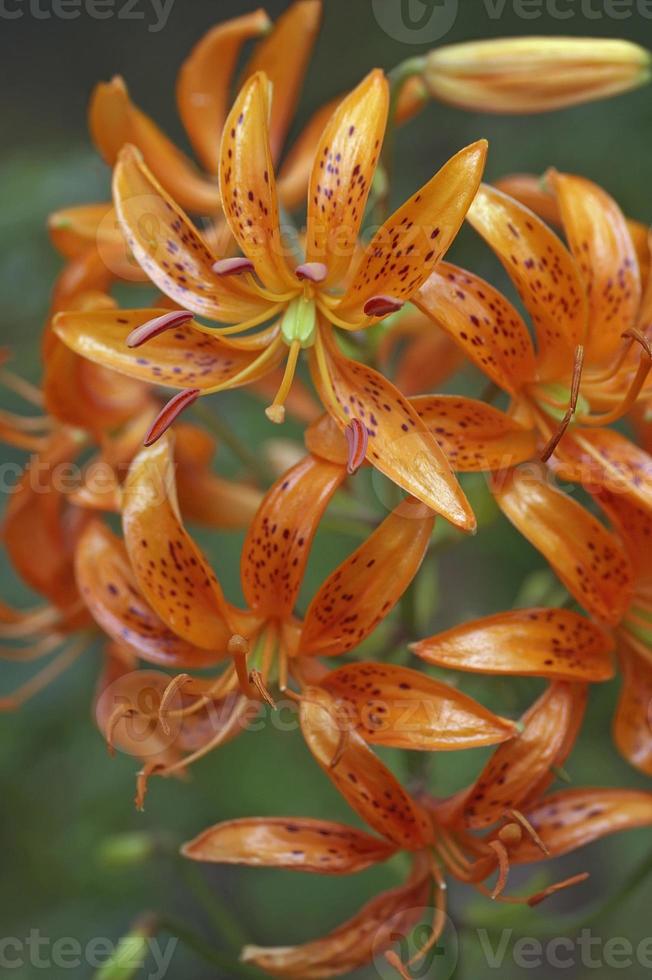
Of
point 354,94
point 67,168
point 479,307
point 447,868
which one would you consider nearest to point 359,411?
point 479,307

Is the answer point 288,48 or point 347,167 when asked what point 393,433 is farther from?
point 288,48

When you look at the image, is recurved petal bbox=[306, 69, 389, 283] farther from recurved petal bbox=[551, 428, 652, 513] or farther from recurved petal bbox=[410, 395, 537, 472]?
recurved petal bbox=[551, 428, 652, 513]

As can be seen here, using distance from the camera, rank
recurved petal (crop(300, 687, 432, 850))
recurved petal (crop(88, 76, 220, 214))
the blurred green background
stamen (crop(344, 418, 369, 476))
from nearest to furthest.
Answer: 1. stamen (crop(344, 418, 369, 476))
2. recurved petal (crop(300, 687, 432, 850))
3. recurved petal (crop(88, 76, 220, 214))
4. the blurred green background

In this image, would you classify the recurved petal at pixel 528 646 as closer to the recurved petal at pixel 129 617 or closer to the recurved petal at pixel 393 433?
the recurved petal at pixel 393 433

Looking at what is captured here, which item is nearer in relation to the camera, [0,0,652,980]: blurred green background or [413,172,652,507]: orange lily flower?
[413,172,652,507]: orange lily flower

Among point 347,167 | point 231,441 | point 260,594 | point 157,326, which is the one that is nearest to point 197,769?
point 231,441

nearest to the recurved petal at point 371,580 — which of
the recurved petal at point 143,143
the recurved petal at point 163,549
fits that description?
the recurved petal at point 163,549

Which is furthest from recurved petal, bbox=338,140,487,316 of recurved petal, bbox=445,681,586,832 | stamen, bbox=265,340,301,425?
recurved petal, bbox=445,681,586,832
